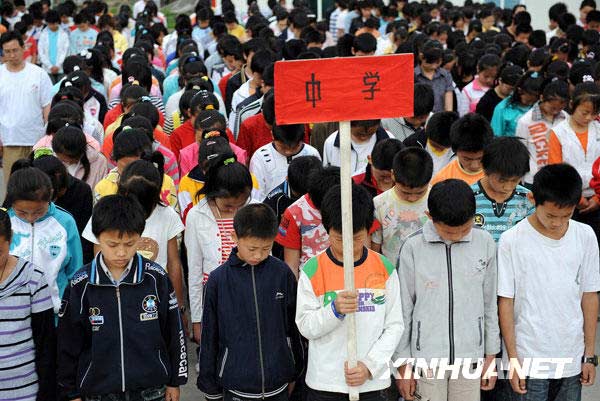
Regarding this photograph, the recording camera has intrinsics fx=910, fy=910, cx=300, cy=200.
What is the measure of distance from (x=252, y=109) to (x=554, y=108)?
101 inches

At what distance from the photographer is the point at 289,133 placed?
6215mm

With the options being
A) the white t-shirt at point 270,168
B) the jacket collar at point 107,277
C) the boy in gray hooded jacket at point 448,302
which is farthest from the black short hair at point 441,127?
the jacket collar at point 107,277

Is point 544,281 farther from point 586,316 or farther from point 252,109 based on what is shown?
point 252,109

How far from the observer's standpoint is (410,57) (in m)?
4.07

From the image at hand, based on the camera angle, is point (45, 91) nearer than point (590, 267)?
No

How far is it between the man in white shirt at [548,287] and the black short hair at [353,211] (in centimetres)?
69

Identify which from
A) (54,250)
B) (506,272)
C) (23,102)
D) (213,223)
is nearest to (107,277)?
(54,250)

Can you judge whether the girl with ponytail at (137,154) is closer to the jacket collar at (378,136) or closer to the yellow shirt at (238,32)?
the jacket collar at (378,136)

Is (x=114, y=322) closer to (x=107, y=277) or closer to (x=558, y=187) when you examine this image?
(x=107, y=277)

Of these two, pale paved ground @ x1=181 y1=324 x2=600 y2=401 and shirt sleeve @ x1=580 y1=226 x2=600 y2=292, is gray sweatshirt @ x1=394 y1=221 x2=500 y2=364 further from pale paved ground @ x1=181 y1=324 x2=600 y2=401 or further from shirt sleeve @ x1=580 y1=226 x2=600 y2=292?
pale paved ground @ x1=181 y1=324 x2=600 y2=401

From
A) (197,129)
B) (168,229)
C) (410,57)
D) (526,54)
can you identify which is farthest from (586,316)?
(526,54)

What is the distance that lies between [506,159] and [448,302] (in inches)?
35.5

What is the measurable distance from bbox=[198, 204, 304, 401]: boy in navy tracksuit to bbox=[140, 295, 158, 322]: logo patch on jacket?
10.1 inches

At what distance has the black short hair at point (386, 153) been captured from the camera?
5402mm
